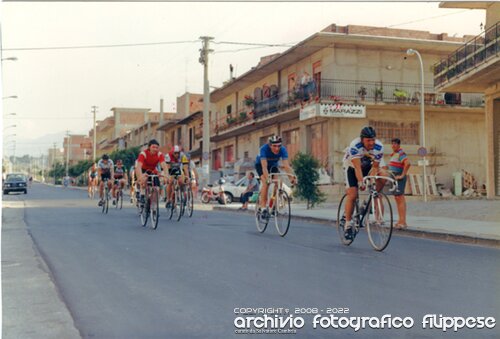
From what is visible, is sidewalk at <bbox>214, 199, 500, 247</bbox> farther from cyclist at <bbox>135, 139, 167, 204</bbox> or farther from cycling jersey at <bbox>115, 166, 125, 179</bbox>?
cycling jersey at <bbox>115, 166, 125, 179</bbox>

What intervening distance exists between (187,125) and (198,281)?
5387 cm

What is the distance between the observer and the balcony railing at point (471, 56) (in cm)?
2042

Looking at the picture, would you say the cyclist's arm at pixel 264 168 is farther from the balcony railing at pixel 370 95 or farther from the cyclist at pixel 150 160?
the balcony railing at pixel 370 95

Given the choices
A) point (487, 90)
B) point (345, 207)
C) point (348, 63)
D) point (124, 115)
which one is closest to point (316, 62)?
point (348, 63)

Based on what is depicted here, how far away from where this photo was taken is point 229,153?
4712 cm

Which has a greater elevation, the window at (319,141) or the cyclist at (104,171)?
the window at (319,141)

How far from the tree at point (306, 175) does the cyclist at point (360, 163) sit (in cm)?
1166

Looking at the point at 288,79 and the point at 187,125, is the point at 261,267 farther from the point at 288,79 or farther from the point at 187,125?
the point at 187,125

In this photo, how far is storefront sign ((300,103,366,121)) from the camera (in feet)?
94.5

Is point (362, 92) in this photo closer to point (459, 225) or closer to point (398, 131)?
point (398, 131)

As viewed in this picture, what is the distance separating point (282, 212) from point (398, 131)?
22.8 meters

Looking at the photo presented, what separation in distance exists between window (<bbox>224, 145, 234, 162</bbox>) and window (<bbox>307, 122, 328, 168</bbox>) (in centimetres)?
1402

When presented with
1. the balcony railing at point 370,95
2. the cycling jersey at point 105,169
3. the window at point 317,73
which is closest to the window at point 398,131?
the balcony railing at point 370,95

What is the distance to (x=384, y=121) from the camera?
30828mm
